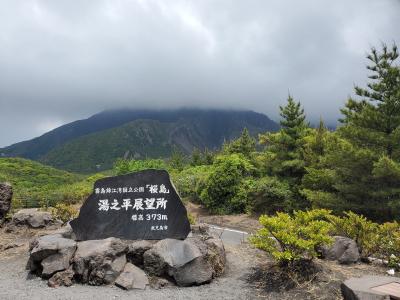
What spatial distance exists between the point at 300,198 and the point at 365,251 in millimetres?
12427

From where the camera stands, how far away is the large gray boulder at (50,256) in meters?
9.22

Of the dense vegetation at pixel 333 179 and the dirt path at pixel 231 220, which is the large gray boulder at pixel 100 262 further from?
the dirt path at pixel 231 220

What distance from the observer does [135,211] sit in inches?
423

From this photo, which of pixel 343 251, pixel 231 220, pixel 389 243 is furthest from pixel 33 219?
pixel 389 243

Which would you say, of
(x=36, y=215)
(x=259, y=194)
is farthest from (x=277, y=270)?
(x=259, y=194)

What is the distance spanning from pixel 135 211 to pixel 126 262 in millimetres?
1558

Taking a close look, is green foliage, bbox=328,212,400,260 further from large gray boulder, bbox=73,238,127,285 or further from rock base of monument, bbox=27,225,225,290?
large gray boulder, bbox=73,238,127,285

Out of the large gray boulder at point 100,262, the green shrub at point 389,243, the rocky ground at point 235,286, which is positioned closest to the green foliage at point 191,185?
the rocky ground at point 235,286

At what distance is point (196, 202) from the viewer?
2495cm

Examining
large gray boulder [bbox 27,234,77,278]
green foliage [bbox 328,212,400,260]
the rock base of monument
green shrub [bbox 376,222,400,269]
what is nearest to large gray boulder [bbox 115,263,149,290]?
the rock base of monument

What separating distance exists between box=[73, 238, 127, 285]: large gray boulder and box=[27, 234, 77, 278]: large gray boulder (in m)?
0.22

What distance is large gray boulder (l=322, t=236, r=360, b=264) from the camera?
9719 millimetres

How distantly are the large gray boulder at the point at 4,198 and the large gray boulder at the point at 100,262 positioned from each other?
5.87 m

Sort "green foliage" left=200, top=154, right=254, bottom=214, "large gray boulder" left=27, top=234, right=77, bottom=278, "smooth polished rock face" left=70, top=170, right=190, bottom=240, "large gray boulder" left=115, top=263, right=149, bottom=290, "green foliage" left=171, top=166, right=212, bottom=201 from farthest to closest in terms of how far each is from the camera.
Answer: "green foliage" left=171, top=166, right=212, bottom=201, "green foliage" left=200, top=154, right=254, bottom=214, "smooth polished rock face" left=70, top=170, right=190, bottom=240, "large gray boulder" left=27, top=234, right=77, bottom=278, "large gray boulder" left=115, top=263, right=149, bottom=290
